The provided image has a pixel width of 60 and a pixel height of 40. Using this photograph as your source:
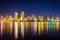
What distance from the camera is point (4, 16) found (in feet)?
8.20

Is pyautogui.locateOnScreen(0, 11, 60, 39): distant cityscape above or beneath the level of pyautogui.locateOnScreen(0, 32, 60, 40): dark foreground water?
above

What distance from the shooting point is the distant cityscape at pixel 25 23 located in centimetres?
251

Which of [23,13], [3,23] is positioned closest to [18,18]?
[23,13]

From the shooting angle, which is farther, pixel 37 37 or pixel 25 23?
pixel 25 23

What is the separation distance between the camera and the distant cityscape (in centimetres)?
251

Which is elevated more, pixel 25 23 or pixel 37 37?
pixel 25 23

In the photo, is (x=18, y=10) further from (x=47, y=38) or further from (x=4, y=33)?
(x=47, y=38)

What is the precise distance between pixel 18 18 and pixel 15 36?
1.21 feet

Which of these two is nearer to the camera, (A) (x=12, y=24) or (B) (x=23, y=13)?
(B) (x=23, y=13)

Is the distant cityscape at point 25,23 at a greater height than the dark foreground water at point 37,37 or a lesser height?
greater

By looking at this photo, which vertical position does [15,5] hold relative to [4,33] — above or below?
above

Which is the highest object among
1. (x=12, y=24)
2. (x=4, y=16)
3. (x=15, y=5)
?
(x=15, y=5)

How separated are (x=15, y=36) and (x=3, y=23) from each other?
1.17 ft

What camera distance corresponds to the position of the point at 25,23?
9.02ft
